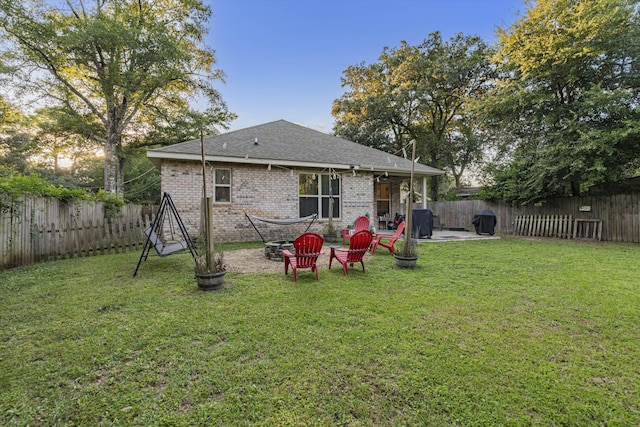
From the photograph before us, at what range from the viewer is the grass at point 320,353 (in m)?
1.73

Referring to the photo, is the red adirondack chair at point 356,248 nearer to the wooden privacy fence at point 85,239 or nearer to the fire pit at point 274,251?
the fire pit at point 274,251

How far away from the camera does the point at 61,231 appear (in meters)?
6.47

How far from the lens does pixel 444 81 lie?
1828 centimetres

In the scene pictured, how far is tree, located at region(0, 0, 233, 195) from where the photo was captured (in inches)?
484

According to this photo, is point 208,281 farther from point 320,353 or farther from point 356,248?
point 356,248

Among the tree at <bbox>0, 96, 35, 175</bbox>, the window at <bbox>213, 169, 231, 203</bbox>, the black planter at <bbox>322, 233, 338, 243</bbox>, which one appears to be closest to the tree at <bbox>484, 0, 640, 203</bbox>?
the black planter at <bbox>322, 233, 338, 243</bbox>

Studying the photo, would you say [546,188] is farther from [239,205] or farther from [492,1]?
[239,205]

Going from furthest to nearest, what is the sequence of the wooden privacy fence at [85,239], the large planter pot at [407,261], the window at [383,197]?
the window at [383,197] < the wooden privacy fence at [85,239] < the large planter pot at [407,261]

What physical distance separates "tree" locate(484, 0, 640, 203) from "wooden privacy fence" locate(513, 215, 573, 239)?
35.4 inches

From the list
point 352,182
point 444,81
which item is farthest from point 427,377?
point 444,81

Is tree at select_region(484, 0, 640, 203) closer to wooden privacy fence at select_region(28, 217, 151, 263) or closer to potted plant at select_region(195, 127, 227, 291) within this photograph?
potted plant at select_region(195, 127, 227, 291)

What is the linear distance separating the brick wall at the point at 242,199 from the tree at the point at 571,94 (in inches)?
323

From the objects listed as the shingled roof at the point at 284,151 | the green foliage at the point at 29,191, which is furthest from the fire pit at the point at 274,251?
the green foliage at the point at 29,191

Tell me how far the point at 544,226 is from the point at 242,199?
1235 cm
